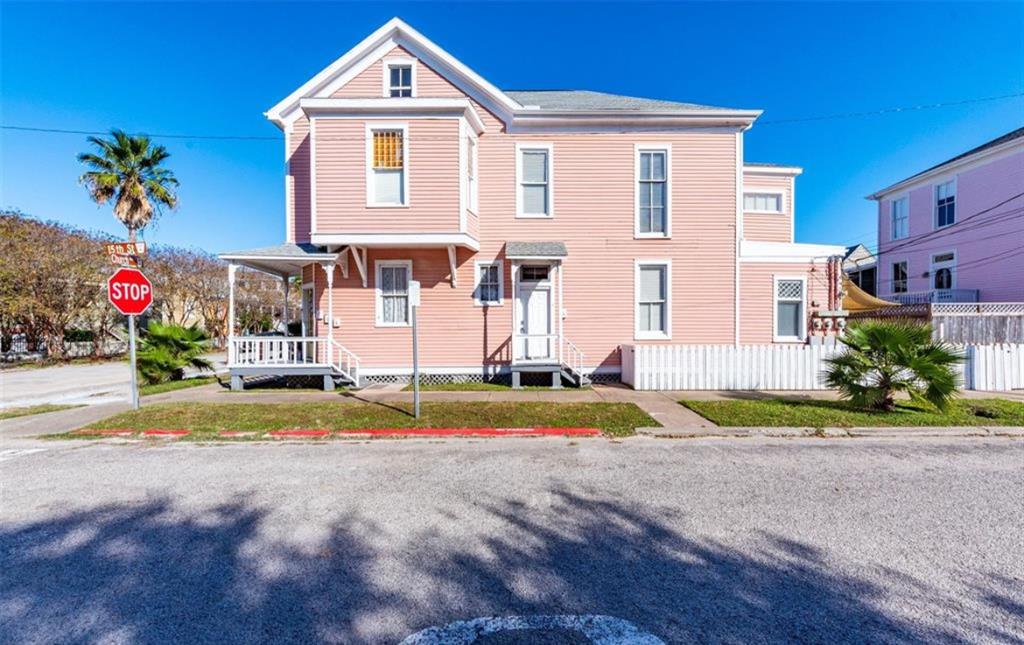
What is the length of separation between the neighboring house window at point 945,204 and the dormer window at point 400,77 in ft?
89.2

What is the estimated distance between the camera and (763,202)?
51.7 feet

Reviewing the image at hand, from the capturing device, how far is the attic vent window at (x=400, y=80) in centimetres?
1236

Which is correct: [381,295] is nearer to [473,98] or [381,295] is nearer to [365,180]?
[365,180]

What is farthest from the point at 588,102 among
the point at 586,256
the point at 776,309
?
the point at 776,309

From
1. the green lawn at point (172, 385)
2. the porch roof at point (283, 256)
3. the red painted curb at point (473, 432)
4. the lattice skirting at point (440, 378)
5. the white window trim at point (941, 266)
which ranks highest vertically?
the white window trim at point (941, 266)

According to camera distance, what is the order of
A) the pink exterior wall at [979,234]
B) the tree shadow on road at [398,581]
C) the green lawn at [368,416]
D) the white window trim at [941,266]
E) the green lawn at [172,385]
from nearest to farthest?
1. the tree shadow on road at [398,581]
2. the green lawn at [368,416]
3. the green lawn at [172,385]
4. the pink exterior wall at [979,234]
5. the white window trim at [941,266]

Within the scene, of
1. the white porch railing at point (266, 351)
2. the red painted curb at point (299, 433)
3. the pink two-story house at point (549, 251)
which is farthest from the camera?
the pink two-story house at point (549, 251)

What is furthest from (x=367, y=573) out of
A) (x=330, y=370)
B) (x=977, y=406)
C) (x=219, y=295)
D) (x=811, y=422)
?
(x=219, y=295)

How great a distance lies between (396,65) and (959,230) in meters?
27.6

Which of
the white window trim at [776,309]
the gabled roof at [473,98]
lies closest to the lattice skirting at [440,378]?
the white window trim at [776,309]

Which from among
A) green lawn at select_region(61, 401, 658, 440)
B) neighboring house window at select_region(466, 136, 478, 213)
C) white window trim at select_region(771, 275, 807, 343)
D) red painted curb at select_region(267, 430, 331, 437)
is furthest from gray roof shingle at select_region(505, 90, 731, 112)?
red painted curb at select_region(267, 430, 331, 437)

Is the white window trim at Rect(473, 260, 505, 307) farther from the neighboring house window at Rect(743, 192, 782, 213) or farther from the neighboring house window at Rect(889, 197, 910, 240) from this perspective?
the neighboring house window at Rect(889, 197, 910, 240)

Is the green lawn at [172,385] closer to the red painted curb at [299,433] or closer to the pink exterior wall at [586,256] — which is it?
the pink exterior wall at [586,256]

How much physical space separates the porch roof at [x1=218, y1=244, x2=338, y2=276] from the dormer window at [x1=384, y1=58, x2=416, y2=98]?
4.93m
